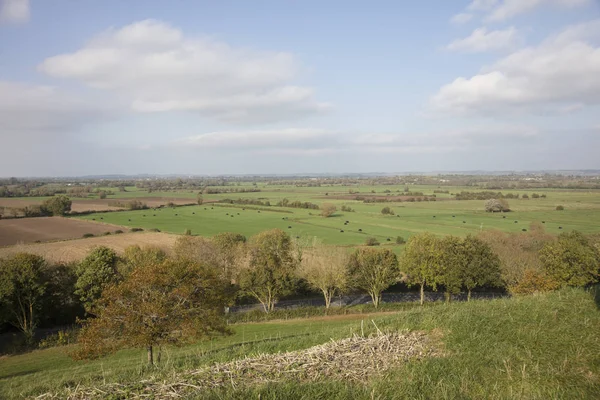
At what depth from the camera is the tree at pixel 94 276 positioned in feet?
114

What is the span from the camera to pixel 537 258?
42656mm

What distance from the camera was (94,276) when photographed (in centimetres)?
3516

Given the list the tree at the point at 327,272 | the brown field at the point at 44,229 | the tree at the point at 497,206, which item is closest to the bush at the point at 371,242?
the tree at the point at 327,272

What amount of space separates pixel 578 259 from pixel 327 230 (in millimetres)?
45732

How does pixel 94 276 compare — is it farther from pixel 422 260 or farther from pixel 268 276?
pixel 422 260

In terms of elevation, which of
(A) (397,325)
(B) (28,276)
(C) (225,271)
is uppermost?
(A) (397,325)

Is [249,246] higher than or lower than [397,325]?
lower

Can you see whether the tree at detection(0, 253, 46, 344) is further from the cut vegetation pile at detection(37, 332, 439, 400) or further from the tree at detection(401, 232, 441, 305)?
the tree at detection(401, 232, 441, 305)

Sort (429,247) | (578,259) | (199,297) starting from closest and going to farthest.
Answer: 1. (199,297)
2. (578,259)
3. (429,247)

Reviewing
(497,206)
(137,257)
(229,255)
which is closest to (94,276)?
(137,257)

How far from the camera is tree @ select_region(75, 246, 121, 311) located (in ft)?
114

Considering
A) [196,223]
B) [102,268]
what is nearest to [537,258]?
[102,268]

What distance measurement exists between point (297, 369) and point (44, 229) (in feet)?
273

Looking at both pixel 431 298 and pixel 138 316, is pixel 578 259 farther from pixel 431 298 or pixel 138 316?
pixel 138 316
